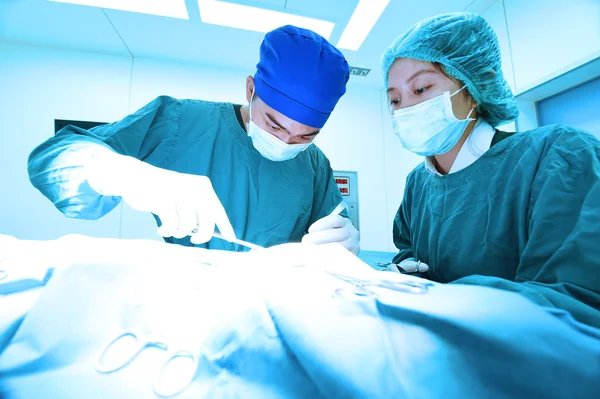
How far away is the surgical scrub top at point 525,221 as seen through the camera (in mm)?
552

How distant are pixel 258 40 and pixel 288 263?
264 cm

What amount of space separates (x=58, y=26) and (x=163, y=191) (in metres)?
2.85

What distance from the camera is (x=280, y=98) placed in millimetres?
1017

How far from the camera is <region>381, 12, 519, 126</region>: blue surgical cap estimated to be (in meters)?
0.93

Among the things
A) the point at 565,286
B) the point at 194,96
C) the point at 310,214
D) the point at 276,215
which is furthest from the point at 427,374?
the point at 194,96

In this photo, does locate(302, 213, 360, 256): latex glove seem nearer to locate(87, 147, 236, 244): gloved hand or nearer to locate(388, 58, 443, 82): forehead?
locate(87, 147, 236, 244): gloved hand

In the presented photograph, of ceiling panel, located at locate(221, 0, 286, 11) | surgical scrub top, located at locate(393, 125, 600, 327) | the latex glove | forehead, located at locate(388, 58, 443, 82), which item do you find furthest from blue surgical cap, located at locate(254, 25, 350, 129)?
ceiling panel, located at locate(221, 0, 286, 11)

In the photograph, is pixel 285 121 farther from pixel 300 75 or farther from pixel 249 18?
pixel 249 18

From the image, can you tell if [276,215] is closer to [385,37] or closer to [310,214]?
[310,214]

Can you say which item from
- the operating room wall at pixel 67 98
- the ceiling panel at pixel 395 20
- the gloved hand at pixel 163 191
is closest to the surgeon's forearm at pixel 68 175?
the gloved hand at pixel 163 191

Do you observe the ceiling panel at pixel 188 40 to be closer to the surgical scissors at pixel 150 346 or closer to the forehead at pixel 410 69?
the forehead at pixel 410 69

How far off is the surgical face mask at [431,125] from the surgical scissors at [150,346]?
0.94 metres

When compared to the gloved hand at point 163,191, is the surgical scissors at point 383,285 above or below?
below

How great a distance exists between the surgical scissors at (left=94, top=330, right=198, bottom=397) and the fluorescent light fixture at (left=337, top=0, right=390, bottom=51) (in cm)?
250
